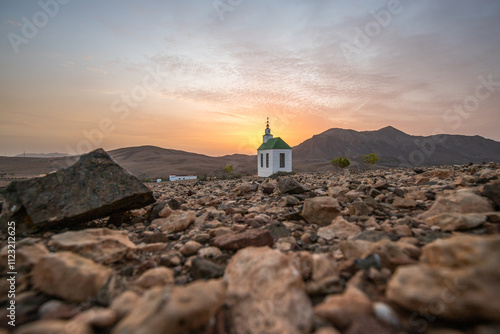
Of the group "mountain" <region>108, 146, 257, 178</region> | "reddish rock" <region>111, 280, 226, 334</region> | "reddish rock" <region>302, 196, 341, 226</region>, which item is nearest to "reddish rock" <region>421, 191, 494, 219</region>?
"reddish rock" <region>302, 196, 341, 226</region>

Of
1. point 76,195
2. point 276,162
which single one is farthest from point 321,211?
point 276,162

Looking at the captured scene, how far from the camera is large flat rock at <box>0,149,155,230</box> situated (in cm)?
349

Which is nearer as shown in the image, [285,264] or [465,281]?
[465,281]

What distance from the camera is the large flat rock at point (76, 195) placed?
3.49 m

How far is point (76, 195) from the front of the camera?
12.5ft

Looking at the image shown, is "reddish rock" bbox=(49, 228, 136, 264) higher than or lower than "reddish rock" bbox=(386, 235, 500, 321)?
lower

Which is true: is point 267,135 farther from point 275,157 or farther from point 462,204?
point 462,204

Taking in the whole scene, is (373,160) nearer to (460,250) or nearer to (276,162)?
(276,162)

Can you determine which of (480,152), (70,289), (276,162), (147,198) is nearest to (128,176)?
(147,198)

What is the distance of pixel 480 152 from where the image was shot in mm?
124375

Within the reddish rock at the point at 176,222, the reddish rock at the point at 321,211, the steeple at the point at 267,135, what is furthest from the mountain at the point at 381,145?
the reddish rock at the point at 176,222

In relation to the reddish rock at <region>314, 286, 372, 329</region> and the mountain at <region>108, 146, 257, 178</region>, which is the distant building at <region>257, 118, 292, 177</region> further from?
the reddish rock at <region>314, 286, 372, 329</region>

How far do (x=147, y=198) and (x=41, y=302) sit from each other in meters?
2.49

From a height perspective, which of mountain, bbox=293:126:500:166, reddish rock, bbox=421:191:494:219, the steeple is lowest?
reddish rock, bbox=421:191:494:219
